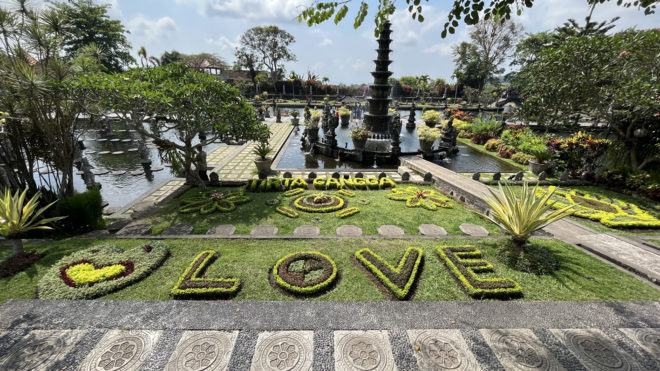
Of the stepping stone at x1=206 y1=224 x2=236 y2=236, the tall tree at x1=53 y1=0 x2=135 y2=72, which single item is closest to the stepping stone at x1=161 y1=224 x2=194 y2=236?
the stepping stone at x1=206 y1=224 x2=236 y2=236

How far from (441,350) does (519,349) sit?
1244 millimetres

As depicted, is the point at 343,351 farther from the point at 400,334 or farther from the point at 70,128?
the point at 70,128

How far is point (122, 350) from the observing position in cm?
399

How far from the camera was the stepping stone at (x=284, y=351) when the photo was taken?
3795 millimetres

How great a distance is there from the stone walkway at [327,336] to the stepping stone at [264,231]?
9.74 ft

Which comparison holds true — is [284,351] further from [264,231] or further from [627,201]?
[627,201]

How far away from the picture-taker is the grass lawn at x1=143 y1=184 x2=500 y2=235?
26.9 ft

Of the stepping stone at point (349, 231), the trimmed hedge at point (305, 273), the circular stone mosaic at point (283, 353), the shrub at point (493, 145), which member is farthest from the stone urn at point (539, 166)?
the circular stone mosaic at point (283, 353)

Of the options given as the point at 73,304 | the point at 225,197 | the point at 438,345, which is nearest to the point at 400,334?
the point at 438,345

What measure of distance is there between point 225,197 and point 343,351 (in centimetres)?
796

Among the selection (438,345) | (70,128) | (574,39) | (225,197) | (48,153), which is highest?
(574,39)

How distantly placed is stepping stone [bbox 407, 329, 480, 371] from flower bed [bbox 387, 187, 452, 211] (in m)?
5.75

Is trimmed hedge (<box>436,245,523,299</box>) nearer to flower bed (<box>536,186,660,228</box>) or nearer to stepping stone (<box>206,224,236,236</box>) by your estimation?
flower bed (<box>536,186,660,228</box>)

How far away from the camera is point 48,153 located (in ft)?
29.5
